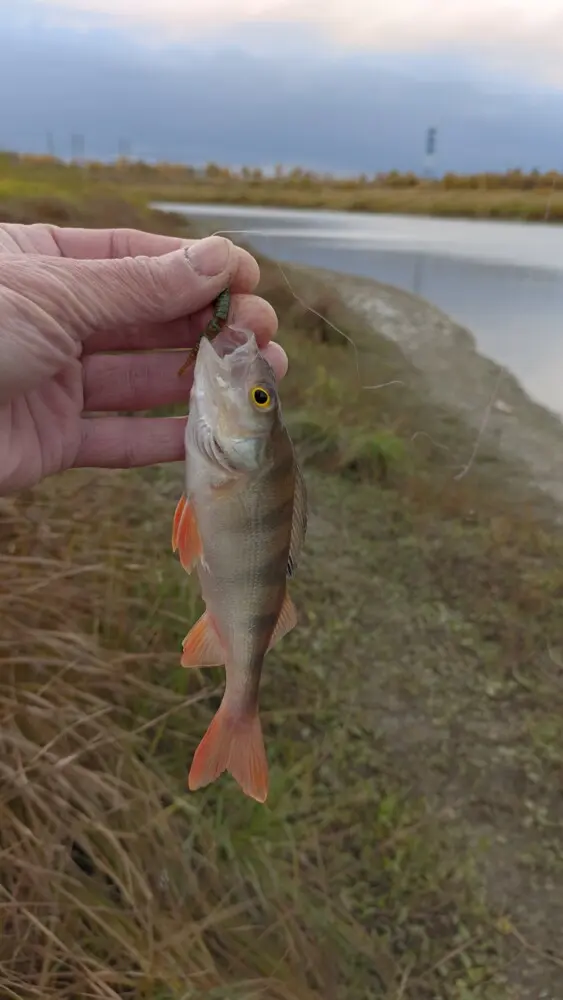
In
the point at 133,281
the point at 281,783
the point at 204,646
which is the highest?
the point at 133,281

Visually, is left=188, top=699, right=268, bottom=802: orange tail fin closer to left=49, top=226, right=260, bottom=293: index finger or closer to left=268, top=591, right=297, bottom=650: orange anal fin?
left=268, top=591, right=297, bottom=650: orange anal fin

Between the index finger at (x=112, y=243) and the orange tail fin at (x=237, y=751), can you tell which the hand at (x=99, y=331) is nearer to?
the index finger at (x=112, y=243)

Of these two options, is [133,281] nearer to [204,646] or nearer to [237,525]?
[237,525]

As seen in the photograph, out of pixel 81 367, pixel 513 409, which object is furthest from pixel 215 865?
pixel 513 409

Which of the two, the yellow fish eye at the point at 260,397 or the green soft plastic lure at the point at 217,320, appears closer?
the yellow fish eye at the point at 260,397

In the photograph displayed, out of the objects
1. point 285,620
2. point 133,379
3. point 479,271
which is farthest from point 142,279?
point 479,271

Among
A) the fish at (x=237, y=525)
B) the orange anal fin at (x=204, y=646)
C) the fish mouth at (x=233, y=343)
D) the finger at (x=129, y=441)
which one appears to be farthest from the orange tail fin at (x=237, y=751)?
the finger at (x=129, y=441)
